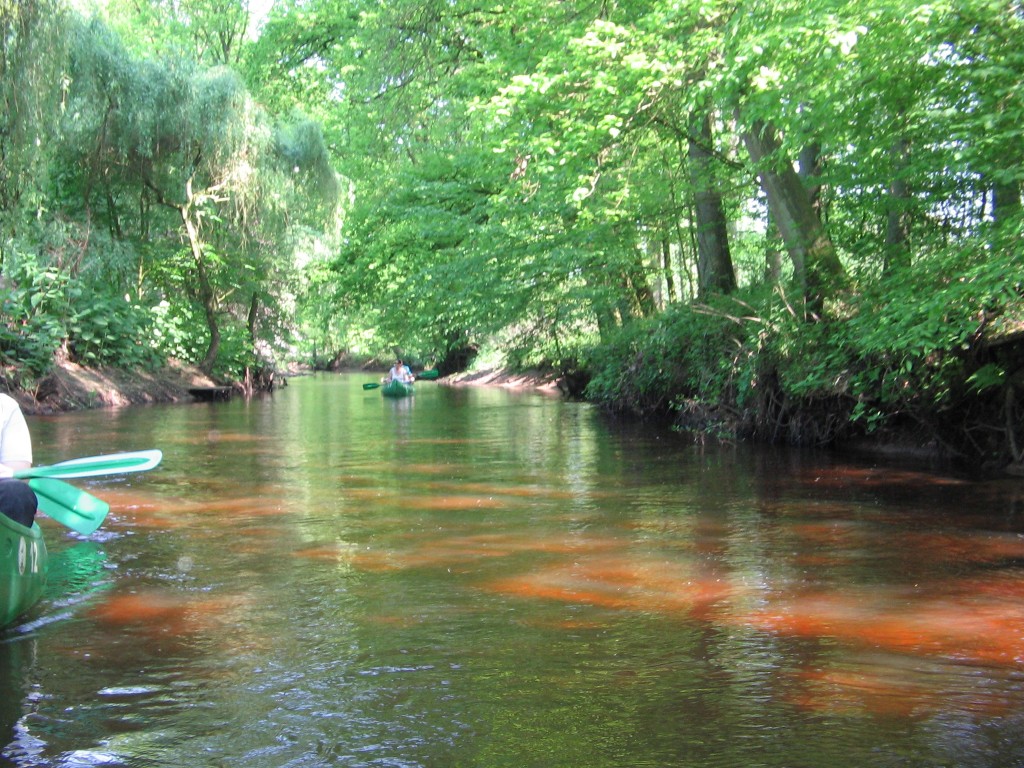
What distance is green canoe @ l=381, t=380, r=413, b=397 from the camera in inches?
1056

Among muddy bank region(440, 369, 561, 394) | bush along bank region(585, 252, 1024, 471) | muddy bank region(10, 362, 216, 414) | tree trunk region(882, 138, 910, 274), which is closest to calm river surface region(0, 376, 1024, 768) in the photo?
bush along bank region(585, 252, 1024, 471)

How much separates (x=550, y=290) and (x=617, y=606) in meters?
14.6

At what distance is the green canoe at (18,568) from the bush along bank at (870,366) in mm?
6597

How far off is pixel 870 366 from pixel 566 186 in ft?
17.0

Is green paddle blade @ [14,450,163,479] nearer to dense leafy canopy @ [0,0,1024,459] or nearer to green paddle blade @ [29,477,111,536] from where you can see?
green paddle blade @ [29,477,111,536]

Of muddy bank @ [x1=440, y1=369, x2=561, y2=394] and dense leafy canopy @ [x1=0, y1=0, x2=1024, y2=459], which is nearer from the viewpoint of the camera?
dense leafy canopy @ [x1=0, y1=0, x2=1024, y2=459]

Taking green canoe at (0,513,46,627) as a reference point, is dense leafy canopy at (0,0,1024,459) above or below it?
above

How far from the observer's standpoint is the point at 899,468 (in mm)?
10633

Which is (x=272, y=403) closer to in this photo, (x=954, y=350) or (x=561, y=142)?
(x=561, y=142)

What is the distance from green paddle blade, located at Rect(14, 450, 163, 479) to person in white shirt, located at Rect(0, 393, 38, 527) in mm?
251

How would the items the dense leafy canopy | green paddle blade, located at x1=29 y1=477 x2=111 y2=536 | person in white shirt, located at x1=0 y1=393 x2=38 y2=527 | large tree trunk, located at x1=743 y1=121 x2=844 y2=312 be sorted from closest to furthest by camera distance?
person in white shirt, located at x1=0 y1=393 x2=38 y2=527 < green paddle blade, located at x1=29 y1=477 x2=111 y2=536 < the dense leafy canopy < large tree trunk, located at x1=743 y1=121 x2=844 y2=312

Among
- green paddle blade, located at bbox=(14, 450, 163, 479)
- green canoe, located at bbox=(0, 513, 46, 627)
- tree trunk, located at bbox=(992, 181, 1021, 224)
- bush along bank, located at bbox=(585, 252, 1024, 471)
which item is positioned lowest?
green canoe, located at bbox=(0, 513, 46, 627)

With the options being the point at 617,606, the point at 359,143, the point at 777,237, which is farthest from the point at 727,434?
the point at 359,143

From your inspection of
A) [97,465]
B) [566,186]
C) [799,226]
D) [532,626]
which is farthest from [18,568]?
[566,186]
